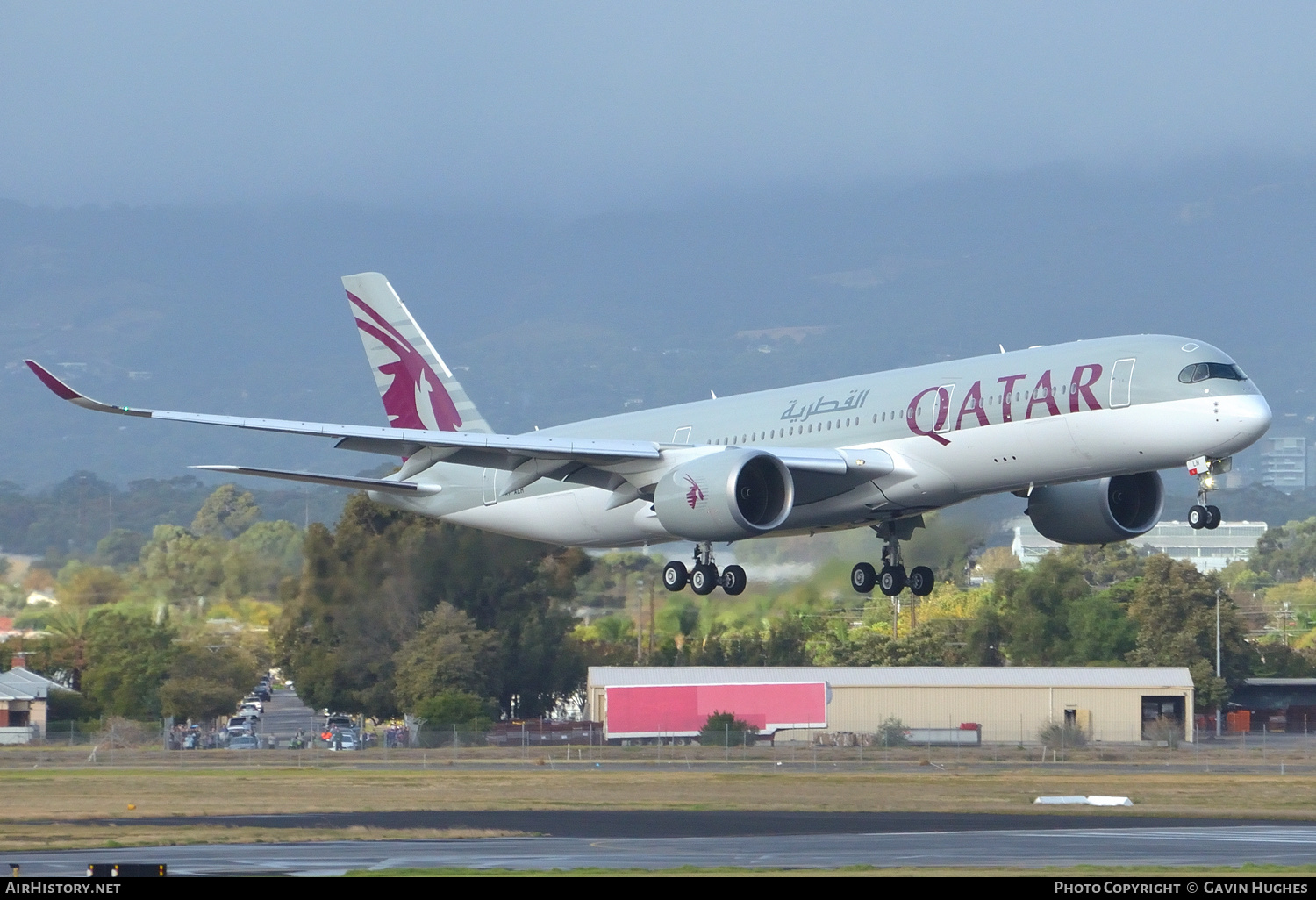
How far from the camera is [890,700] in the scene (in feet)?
227

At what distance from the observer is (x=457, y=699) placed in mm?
68562

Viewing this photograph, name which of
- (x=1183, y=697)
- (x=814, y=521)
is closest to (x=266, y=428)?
(x=814, y=521)

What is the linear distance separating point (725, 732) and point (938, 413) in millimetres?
29396

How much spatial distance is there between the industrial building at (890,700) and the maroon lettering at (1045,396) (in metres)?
31.6

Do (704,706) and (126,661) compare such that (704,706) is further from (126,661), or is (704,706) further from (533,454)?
(533,454)

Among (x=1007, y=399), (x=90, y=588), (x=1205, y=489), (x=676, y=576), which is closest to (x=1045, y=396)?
(x=1007, y=399)

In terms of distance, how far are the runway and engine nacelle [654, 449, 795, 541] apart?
20.9 feet

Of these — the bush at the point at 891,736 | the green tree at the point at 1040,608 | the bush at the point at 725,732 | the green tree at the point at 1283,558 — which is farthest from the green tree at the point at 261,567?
the green tree at the point at 1283,558

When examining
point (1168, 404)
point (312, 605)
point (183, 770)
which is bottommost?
point (183, 770)

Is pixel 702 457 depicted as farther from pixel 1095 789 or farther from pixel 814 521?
pixel 1095 789

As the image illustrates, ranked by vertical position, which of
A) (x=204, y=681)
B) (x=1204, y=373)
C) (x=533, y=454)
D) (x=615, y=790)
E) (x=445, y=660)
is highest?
(x=1204, y=373)
